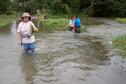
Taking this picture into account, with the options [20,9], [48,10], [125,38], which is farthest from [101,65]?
[20,9]

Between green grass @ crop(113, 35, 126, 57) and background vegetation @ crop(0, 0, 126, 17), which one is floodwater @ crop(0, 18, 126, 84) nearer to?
green grass @ crop(113, 35, 126, 57)

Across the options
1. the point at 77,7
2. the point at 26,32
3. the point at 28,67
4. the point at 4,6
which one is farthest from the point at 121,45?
the point at 77,7

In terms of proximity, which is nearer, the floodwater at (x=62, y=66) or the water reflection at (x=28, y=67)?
the floodwater at (x=62, y=66)

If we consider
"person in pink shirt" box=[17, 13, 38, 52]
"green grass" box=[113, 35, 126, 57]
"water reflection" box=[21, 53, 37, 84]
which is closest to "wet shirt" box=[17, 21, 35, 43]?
"person in pink shirt" box=[17, 13, 38, 52]

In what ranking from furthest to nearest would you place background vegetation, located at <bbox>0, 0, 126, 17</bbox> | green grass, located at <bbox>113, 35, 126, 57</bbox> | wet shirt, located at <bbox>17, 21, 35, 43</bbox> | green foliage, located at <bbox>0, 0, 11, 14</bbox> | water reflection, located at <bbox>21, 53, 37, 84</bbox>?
background vegetation, located at <bbox>0, 0, 126, 17</bbox>
green foliage, located at <bbox>0, 0, 11, 14</bbox>
green grass, located at <bbox>113, 35, 126, 57</bbox>
wet shirt, located at <bbox>17, 21, 35, 43</bbox>
water reflection, located at <bbox>21, 53, 37, 84</bbox>

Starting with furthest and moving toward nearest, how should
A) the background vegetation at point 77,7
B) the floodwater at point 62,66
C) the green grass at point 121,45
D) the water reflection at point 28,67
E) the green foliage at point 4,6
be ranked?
the background vegetation at point 77,7 < the green foliage at point 4,6 < the green grass at point 121,45 < the water reflection at point 28,67 < the floodwater at point 62,66

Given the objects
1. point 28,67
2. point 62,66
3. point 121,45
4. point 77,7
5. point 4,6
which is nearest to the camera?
point 28,67

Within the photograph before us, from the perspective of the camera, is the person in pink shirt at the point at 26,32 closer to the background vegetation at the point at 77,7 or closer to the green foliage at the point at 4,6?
the background vegetation at the point at 77,7

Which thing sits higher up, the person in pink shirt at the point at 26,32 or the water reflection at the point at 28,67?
the person in pink shirt at the point at 26,32

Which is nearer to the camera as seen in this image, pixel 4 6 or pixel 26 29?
pixel 26 29

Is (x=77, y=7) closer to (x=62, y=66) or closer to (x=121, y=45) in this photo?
(x=121, y=45)

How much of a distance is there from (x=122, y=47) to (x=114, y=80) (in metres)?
6.29

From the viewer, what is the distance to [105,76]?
372 inches

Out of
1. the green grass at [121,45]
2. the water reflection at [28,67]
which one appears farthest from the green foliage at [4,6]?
the water reflection at [28,67]
